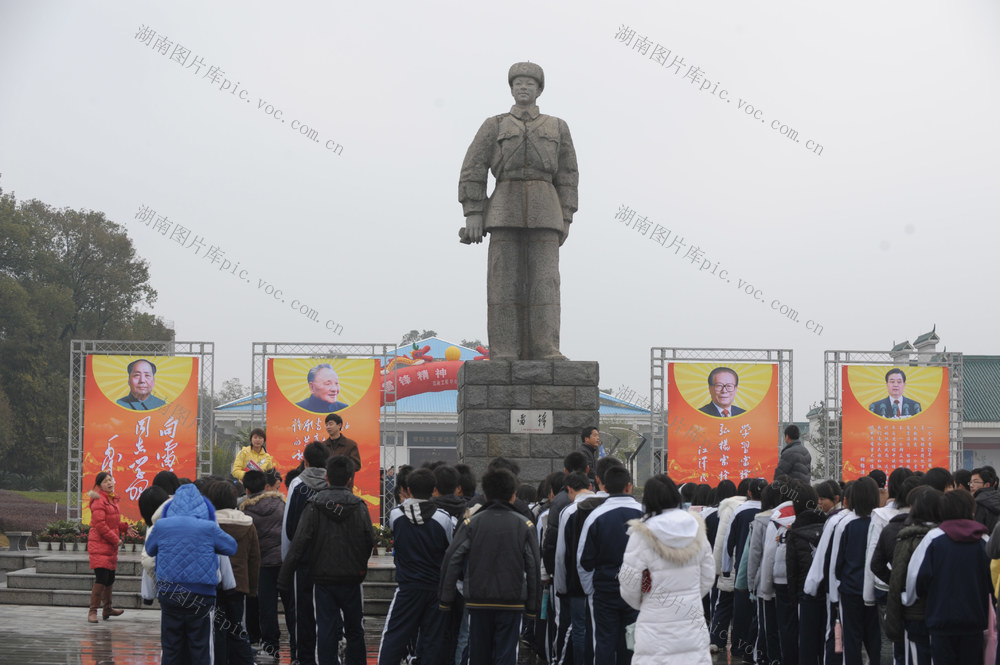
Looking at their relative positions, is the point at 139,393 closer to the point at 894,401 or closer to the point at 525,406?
the point at 525,406

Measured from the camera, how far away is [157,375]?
16.2m

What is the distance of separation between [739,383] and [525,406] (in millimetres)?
6575

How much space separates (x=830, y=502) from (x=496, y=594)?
2532mm

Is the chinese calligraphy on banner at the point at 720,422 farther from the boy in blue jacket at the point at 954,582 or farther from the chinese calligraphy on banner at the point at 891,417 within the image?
the boy in blue jacket at the point at 954,582

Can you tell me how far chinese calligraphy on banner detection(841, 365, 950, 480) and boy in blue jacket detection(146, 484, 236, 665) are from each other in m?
12.7

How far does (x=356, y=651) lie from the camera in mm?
7168

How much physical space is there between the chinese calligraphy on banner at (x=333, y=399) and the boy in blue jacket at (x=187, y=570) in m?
9.80

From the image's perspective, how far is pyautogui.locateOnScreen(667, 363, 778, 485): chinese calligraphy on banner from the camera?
16953 mm

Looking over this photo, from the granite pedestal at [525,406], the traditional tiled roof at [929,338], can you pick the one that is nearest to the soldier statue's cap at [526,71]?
the granite pedestal at [525,406]

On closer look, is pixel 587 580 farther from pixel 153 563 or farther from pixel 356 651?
pixel 153 563

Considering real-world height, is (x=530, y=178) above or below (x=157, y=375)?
above

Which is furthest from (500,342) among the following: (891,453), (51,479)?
(51,479)

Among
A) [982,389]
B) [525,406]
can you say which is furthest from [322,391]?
[982,389]

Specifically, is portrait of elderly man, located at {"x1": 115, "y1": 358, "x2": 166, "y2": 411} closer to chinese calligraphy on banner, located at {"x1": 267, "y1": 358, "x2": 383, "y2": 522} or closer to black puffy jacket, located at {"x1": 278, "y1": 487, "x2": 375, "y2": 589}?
chinese calligraphy on banner, located at {"x1": 267, "y1": 358, "x2": 383, "y2": 522}
